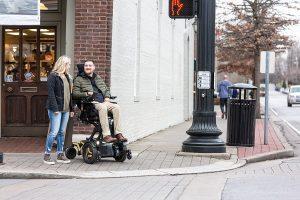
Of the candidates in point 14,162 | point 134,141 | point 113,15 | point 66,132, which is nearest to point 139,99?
point 134,141

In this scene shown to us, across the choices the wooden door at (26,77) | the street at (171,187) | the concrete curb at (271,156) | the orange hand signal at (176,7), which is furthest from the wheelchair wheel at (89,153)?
the wooden door at (26,77)

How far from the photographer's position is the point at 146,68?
18.2 m

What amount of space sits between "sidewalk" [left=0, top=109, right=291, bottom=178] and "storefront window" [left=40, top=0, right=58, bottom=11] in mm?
2855

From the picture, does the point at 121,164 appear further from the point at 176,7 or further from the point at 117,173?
the point at 176,7

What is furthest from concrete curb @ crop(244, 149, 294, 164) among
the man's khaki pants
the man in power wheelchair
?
the man's khaki pants

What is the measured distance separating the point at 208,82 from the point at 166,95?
8.83 m

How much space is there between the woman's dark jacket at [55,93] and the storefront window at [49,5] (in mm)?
3554

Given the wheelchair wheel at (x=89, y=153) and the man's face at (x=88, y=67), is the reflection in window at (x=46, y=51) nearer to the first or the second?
the man's face at (x=88, y=67)

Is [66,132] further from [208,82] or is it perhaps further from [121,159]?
[208,82]

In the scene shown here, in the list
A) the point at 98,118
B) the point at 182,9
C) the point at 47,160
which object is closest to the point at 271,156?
the point at 182,9

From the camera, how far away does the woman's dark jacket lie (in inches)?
452

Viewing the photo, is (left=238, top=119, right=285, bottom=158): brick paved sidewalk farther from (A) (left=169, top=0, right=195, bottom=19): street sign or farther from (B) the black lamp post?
(A) (left=169, top=0, right=195, bottom=19): street sign

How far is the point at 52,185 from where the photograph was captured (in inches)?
389

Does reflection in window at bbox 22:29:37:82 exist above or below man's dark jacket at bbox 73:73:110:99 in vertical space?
above
